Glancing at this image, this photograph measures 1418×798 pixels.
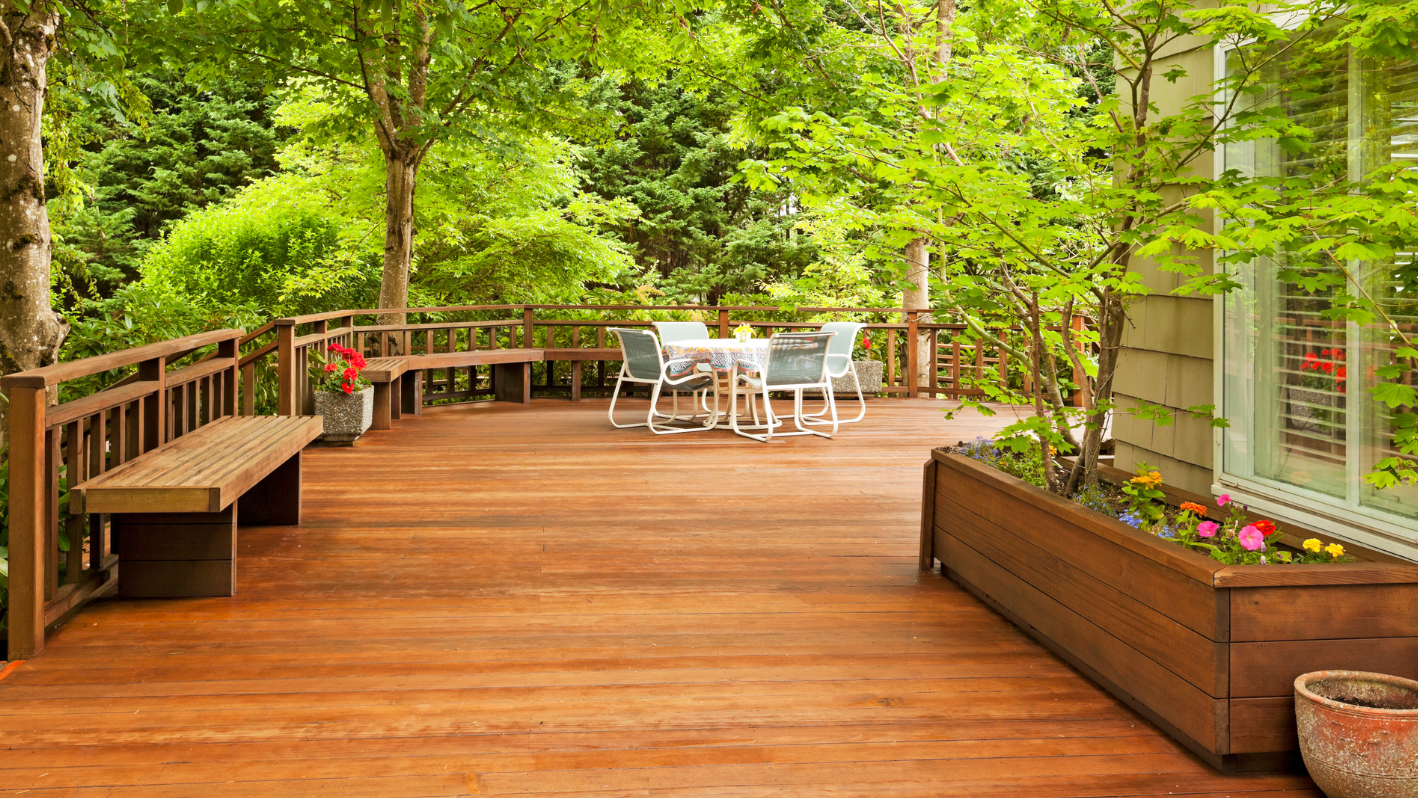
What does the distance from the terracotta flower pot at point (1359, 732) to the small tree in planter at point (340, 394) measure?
19.0 ft

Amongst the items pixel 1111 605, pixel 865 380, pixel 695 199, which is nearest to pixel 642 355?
pixel 865 380

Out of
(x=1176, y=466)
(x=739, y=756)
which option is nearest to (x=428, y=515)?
(x=739, y=756)

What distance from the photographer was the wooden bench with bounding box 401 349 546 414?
28.1 feet

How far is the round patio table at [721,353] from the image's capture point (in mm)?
7180

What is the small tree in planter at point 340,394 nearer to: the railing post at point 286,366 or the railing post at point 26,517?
the railing post at point 286,366

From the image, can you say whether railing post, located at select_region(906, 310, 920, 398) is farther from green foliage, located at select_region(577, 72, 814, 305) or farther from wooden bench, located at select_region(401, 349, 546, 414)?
green foliage, located at select_region(577, 72, 814, 305)

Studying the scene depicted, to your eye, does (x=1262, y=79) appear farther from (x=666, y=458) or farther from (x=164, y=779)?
(x=666, y=458)

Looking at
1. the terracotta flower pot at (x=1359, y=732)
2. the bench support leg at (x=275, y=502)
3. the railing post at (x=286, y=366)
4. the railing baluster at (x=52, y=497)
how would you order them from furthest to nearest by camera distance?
the railing post at (x=286, y=366)
the bench support leg at (x=275, y=502)
the railing baluster at (x=52, y=497)
the terracotta flower pot at (x=1359, y=732)

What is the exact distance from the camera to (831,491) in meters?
5.24

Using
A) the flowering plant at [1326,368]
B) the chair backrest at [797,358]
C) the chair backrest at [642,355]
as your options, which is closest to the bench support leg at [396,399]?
the chair backrest at [642,355]

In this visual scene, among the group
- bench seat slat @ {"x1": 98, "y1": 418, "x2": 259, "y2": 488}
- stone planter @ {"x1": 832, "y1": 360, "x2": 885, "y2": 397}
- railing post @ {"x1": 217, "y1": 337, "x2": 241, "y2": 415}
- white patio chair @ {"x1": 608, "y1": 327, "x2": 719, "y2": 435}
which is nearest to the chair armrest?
white patio chair @ {"x1": 608, "y1": 327, "x2": 719, "y2": 435}

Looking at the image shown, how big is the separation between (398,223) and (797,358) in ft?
13.4

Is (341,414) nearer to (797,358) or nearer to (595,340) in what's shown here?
(797,358)

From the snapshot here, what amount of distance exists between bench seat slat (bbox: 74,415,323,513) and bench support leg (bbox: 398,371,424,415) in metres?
4.51
